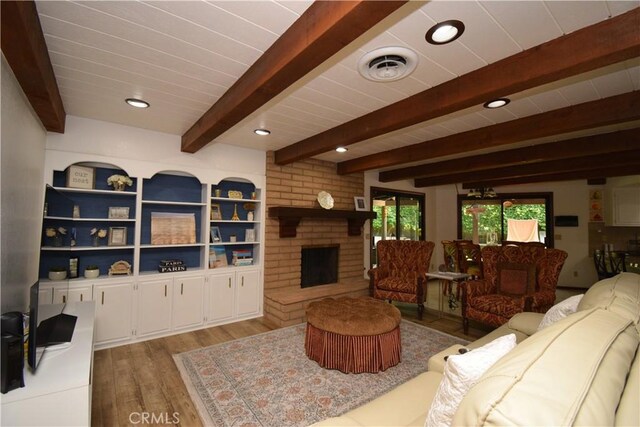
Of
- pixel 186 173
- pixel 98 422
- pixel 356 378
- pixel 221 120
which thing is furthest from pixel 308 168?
pixel 98 422

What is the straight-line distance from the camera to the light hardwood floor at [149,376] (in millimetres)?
2025

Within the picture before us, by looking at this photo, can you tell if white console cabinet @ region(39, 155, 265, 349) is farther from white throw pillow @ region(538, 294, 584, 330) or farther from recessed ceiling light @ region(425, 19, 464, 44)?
white throw pillow @ region(538, 294, 584, 330)

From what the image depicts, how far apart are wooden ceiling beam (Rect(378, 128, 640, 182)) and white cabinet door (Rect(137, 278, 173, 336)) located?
4.41 meters

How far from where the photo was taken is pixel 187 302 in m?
3.53

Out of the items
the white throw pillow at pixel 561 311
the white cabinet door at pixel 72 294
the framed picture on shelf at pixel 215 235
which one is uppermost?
the framed picture on shelf at pixel 215 235

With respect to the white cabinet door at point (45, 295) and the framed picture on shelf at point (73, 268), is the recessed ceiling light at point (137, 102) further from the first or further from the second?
the white cabinet door at point (45, 295)

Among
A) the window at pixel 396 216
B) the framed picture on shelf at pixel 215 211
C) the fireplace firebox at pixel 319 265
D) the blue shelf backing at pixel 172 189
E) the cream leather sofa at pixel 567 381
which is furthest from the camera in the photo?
the window at pixel 396 216

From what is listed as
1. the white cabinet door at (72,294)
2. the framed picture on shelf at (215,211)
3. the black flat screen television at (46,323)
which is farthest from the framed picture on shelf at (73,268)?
the framed picture on shelf at (215,211)

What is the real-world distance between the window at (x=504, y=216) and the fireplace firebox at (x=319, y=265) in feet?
13.1

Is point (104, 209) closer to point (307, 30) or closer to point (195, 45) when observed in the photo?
point (195, 45)

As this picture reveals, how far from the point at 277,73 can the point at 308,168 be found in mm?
3053

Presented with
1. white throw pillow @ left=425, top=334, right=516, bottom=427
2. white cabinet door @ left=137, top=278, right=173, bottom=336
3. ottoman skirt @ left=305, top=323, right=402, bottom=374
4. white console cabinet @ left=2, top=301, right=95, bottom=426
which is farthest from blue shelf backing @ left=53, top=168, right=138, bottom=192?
white throw pillow @ left=425, top=334, right=516, bottom=427

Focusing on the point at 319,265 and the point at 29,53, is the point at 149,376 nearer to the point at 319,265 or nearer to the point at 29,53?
the point at 29,53

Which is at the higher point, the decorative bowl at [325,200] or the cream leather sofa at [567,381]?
the decorative bowl at [325,200]
